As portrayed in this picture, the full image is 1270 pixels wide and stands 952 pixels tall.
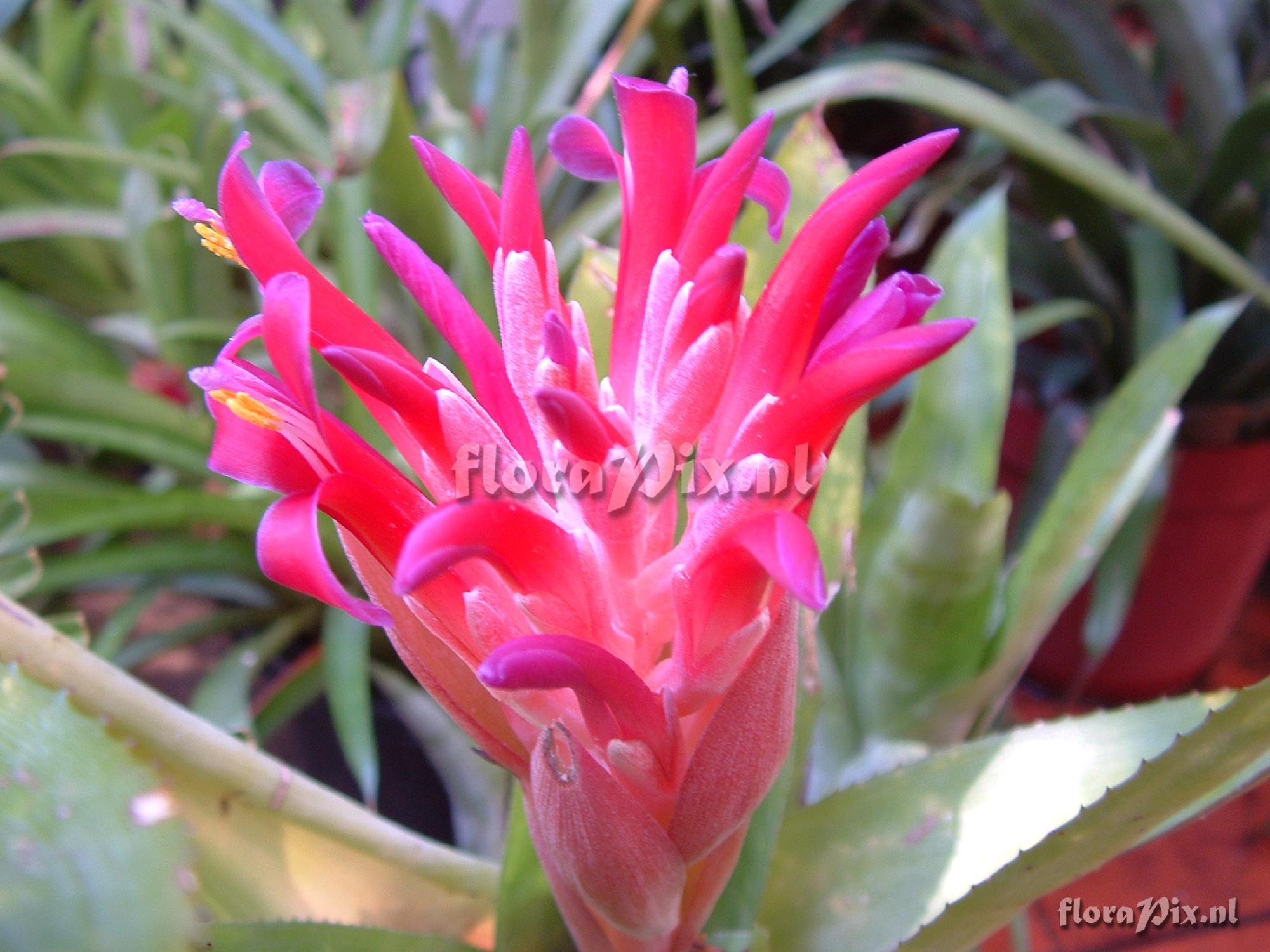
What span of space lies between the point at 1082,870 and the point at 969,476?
0.25 metres

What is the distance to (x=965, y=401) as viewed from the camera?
0.47 meters

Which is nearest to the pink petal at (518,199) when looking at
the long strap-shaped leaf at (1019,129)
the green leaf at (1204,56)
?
the long strap-shaped leaf at (1019,129)

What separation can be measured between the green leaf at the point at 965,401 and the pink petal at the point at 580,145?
248 millimetres

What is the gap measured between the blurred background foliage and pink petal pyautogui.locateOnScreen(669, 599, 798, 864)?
0.34 ft

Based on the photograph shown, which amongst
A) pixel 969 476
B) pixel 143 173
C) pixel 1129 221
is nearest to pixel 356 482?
pixel 969 476

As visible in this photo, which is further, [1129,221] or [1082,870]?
[1129,221]

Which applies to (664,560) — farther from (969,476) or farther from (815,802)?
(969,476)

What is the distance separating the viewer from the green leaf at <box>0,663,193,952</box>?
15 cm

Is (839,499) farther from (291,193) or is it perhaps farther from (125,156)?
(125,156)

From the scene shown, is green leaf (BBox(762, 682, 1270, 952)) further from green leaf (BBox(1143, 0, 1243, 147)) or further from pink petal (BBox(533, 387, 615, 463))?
green leaf (BBox(1143, 0, 1243, 147))

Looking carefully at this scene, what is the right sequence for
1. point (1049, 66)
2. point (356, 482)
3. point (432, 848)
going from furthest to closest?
1. point (1049, 66)
2. point (432, 848)
3. point (356, 482)

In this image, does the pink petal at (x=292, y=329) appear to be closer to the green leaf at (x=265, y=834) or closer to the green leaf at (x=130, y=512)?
the green leaf at (x=265, y=834)

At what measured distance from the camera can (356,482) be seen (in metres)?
0.21

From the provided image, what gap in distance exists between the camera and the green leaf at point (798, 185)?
41 cm
